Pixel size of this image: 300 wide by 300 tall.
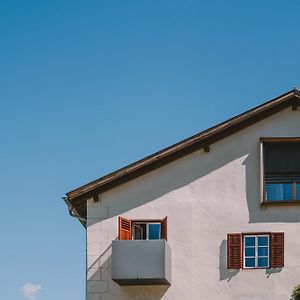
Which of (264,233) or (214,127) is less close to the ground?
(214,127)

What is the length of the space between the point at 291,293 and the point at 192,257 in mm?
3743

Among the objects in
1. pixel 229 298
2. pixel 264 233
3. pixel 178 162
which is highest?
pixel 178 162

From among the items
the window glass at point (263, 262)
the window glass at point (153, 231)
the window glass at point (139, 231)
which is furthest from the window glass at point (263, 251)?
the window glass at point (139, 231)

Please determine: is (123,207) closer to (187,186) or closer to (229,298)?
(187,186)

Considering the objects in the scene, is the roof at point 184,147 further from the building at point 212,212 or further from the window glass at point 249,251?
the window glass at point 249,251

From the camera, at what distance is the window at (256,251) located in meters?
35.2

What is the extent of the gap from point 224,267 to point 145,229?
321cm

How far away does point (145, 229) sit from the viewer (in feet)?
118

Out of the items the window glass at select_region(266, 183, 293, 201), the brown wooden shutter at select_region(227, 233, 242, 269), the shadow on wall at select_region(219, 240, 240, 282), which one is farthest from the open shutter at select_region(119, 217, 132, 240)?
the window glass at select_region(266, 183, 293, 201)

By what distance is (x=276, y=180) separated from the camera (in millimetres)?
36312

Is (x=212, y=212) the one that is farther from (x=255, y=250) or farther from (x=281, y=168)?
(x=281, y=168)

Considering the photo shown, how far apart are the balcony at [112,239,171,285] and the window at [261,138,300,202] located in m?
4.84

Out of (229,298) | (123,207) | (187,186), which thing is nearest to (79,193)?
(123,207)

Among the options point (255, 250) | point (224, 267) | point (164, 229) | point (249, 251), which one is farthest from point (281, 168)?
point (164, 229)
